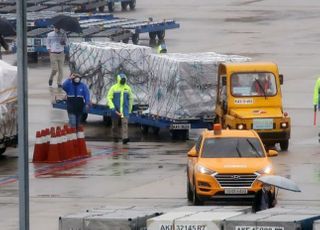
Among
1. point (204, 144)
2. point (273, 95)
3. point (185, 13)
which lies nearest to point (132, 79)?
point (273, 95)

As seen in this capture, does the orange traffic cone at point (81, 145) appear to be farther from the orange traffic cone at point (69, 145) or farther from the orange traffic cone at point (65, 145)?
the orange traffic cone at point (65, 145)

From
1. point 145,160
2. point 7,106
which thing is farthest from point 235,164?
point 7,106

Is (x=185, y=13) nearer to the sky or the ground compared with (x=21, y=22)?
nearer to the ground

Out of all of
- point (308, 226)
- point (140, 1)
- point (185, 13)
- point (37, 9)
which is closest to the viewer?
point (308, 226)

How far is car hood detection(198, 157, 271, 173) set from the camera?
81.9 feet

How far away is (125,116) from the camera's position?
112 feet

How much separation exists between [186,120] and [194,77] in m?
1.09

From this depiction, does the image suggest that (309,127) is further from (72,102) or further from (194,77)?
(72,102)

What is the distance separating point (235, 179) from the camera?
81.7 feet

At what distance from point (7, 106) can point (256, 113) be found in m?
5.83

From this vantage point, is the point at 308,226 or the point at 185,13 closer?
the point at 308,226

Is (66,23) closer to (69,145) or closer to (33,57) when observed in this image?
(33,57)

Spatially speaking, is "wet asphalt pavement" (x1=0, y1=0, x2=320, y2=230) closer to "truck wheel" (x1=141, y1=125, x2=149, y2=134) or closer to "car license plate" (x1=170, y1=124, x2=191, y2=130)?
"truck wheel" (x1=141, y1=125, x2=149, y2=134)

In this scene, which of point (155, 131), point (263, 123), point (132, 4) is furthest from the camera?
point (132, 4)
